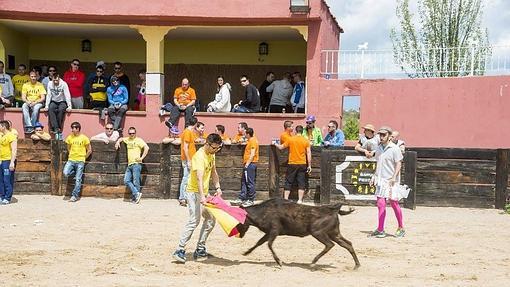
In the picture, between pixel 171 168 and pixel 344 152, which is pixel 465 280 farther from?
pixel 171 168

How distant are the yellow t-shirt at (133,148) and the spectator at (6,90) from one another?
Answer: 154 inches

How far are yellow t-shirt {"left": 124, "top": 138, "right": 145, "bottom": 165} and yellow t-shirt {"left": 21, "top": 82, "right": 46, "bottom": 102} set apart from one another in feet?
10.2

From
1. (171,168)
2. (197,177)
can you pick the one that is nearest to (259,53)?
(171,168)

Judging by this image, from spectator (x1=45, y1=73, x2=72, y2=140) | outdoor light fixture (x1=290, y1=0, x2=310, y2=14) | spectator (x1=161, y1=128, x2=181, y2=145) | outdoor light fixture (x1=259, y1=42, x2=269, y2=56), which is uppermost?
outdoor light fixture (x1=290, y1=0, x2=310, y2=14)

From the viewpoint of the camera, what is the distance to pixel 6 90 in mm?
17781

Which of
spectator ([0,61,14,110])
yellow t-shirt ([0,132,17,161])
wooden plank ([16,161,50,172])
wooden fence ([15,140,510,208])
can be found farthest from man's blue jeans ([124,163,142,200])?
spectator ([0,61,14,110])

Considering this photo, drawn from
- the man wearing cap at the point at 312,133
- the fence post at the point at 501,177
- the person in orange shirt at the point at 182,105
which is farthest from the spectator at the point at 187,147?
the fence post at the point at 501,177

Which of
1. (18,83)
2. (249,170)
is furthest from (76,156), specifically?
(18,83)

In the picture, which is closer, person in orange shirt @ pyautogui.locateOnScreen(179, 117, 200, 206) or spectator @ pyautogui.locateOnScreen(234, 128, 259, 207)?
person in orange shirt @ pyautogui.locateOnScreen(179, 117, 200, 206)

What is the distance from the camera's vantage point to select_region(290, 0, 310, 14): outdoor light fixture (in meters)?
17.6

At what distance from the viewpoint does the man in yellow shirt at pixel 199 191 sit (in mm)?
8867

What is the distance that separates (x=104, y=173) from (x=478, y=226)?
797 centimetres

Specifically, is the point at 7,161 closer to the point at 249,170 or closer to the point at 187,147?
the point at 187,147

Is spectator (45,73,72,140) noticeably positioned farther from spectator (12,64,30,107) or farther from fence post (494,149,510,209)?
fence post (494,149,510,209)
